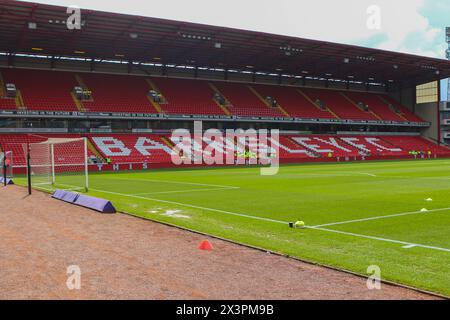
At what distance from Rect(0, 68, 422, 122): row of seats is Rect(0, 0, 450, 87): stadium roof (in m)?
2.55

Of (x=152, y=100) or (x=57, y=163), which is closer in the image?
(x=57, y=163)

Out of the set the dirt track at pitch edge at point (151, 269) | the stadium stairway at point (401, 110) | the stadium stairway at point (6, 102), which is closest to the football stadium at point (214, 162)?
the dirt track at pitch edge at point (151, 269)

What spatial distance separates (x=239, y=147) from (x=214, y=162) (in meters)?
5.46

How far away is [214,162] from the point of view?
44.7 m

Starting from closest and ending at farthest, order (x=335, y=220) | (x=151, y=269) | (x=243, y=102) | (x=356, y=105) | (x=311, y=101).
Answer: (x=151, y=269), (x=335, y=220), (x=243, y=102), (x=311, y=101), (x=356, y=105)

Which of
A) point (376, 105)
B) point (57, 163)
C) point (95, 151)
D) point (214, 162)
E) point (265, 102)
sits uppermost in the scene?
point (376, 105)

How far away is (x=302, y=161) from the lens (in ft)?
156

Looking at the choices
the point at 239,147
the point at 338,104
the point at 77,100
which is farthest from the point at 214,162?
the point at 338,104

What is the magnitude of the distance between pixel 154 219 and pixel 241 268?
5.30 meters

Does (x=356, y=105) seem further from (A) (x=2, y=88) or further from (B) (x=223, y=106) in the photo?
(A) (x=2, y=88)

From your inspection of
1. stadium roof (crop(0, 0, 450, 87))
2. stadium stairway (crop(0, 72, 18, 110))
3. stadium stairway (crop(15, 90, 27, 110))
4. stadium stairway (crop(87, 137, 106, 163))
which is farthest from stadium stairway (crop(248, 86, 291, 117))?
stadium stairway (crop(0, 72, 18, 110))
